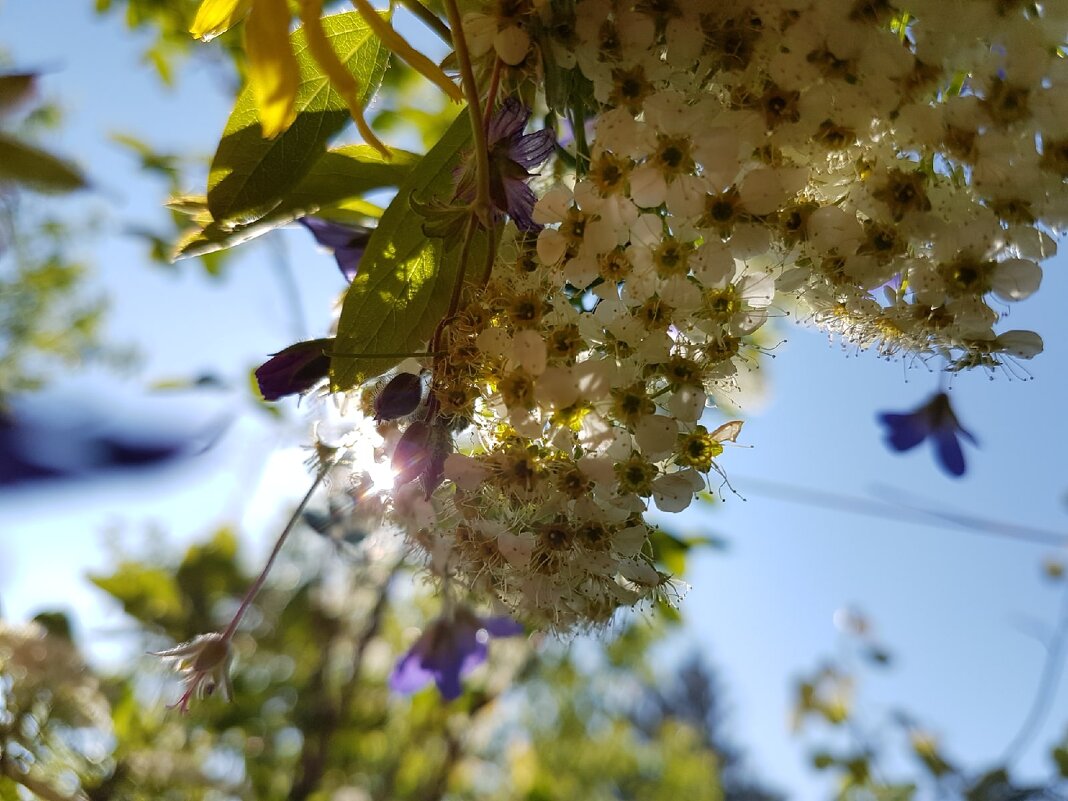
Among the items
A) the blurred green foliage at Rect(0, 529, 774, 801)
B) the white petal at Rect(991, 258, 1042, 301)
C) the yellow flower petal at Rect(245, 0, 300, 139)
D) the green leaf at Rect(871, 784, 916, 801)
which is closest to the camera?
the yellow flower petal at Rect(245, 0, 300, 139)

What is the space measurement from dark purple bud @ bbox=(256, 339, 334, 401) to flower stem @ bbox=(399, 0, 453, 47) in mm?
168

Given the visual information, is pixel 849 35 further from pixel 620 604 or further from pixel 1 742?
pixel 1 742

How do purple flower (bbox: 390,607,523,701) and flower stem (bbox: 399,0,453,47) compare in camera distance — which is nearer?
flower stem (bbox: 399,0,453,47)

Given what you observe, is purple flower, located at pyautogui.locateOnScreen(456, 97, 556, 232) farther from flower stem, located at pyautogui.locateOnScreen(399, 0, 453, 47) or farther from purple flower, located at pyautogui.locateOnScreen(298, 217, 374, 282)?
purple flower, located at pyautogui.locateOnScreen(298, 217, 374, 282)

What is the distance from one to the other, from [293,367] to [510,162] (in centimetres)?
16

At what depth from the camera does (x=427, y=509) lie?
0.47 meters

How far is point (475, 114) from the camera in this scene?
1.23 feet

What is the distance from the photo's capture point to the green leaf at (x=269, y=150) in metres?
0.44

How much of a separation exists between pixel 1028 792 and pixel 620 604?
1.06 metres

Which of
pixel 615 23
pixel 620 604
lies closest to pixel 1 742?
pixel 620 604

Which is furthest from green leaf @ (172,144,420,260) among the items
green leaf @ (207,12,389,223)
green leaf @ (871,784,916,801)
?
green leaf @ (871,784,916,801)

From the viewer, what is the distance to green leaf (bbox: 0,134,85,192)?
0.55 feet

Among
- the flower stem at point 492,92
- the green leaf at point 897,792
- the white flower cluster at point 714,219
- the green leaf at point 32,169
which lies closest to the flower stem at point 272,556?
the white flower cluster at point 714,219

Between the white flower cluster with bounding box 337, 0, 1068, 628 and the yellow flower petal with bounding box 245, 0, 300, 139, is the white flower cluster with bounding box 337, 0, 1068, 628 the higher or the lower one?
the lower one
